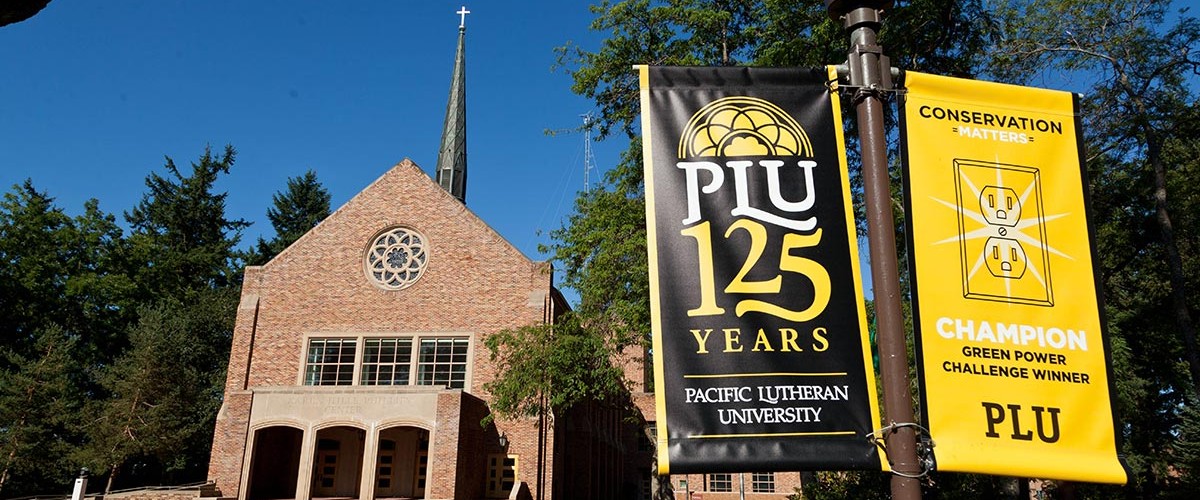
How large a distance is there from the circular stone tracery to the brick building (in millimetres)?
42

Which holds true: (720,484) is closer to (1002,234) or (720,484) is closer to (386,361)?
(386,361)

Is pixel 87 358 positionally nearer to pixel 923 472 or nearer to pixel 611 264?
pixel 611 264

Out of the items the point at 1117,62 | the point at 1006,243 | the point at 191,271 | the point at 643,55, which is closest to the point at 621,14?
the point at 643,55

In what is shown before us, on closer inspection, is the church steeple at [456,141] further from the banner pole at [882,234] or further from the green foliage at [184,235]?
the banner pole at [882,234]

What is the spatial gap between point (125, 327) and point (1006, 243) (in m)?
50.8

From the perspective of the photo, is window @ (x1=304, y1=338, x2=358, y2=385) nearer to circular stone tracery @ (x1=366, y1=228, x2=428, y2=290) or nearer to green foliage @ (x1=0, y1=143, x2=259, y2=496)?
circular stone tracery @ (x1=366, y1=228, x2=428, y2=290)

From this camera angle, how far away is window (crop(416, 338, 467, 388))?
1039 inches

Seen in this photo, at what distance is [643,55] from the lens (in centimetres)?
2158

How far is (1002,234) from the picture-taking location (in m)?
4.27

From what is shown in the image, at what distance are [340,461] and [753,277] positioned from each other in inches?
1010

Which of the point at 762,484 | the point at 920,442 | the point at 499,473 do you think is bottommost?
the point at 920,442

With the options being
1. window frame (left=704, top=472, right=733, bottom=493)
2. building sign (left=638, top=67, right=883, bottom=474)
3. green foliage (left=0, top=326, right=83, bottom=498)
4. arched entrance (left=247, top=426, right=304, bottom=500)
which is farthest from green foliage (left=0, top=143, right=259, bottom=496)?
building sign (left=638, top=67, right=883, bottom=474)

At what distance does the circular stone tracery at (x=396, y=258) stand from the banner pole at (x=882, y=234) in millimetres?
24767

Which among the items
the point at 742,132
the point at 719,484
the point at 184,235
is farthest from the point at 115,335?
the point at 742,132
